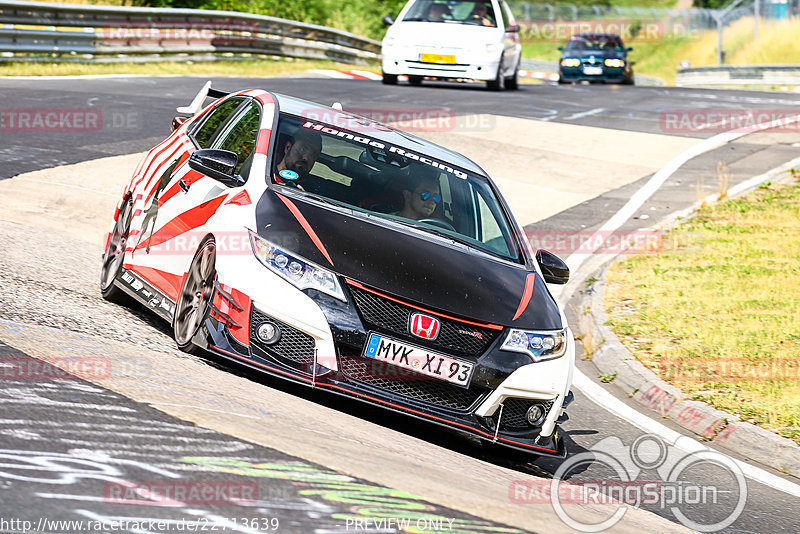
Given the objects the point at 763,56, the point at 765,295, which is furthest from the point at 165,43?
the point at 763,56

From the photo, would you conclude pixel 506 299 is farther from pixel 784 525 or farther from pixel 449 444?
pixel 784 525

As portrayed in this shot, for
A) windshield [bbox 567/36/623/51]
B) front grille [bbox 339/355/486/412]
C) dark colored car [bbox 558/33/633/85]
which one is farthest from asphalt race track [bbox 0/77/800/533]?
windshield [bbox 567/36/623/51]

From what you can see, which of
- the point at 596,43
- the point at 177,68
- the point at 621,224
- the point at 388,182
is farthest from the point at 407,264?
the point at 596,43

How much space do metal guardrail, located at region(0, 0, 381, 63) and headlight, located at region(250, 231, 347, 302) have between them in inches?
648

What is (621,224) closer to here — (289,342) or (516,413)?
(516,413)

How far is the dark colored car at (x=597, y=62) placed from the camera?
32.7 m

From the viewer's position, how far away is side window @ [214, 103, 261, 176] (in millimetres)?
6824

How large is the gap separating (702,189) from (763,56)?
29.7m

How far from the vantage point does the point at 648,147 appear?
17938 mm

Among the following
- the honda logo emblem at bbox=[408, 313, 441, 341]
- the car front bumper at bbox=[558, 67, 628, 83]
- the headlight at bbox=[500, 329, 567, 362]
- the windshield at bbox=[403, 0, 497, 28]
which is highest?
the windshield at bbox=[403, 0, 497, 28]

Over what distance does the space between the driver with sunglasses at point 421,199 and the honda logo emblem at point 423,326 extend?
1.18m

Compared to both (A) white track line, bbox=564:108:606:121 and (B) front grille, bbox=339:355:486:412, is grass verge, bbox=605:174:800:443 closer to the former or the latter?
(B) front grille, bbox=339:355:486:412

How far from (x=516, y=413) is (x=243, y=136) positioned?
262 cm

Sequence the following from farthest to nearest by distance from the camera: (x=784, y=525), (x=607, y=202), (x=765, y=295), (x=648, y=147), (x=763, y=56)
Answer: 1. (x=763, y=56)
2. (x=648, y=147)
3. (x=607, y=202)
4. (x=765, y=295)
5. (x=784, y=525)
